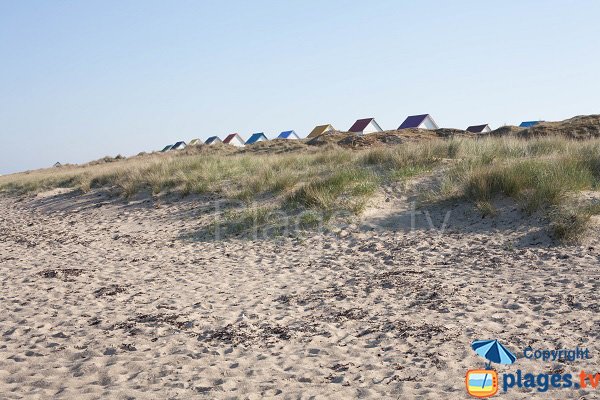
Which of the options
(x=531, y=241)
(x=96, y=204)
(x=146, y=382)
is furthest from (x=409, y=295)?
(x=96, y=204)

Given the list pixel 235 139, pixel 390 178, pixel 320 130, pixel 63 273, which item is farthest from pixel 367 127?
pixel 63 273

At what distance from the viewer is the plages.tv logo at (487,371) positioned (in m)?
3.68

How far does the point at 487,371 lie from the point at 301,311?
7.41 feet

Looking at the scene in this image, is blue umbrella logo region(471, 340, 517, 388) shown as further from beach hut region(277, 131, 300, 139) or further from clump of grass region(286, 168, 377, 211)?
beach hut region(277, 131, 300, 139)

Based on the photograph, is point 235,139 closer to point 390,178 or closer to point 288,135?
point 288,135

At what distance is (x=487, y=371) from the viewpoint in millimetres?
3969

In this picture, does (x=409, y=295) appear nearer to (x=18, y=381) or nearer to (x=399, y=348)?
(x=399, y=348)

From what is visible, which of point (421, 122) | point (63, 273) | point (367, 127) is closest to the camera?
point (63, 273)

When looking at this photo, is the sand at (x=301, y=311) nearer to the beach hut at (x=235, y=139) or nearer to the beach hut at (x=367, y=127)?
the beach hut at (x=367, y=127)

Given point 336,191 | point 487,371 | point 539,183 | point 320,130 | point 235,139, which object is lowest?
point 487,371

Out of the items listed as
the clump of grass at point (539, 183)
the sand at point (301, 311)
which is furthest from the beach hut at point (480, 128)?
the sand at point (301, 311)

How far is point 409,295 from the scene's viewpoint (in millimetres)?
6016

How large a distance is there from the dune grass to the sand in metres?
0.49

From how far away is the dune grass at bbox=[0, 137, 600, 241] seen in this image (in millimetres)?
8664
